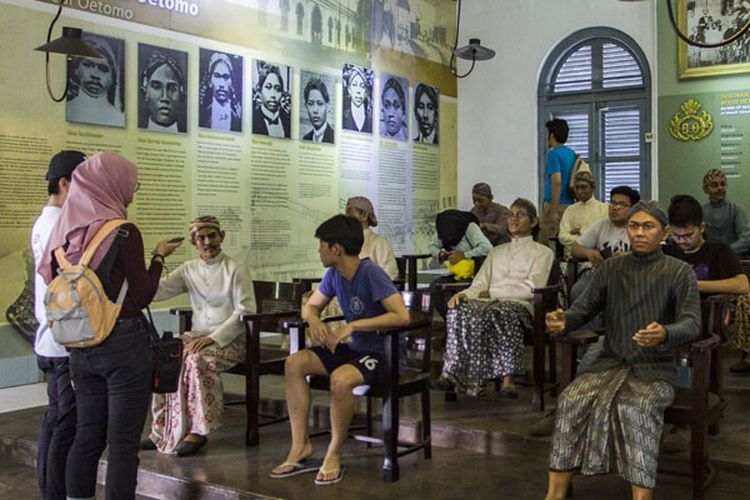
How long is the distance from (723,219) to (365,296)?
360cm

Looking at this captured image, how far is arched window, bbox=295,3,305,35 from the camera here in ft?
25.7

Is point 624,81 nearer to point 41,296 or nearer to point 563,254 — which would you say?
point 563,254

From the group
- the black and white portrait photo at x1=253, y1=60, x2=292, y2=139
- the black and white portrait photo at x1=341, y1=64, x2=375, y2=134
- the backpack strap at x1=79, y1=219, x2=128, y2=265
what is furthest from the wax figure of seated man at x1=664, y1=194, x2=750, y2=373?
the black and white portrait photo at x1=341, y1=64, x2=375, y2=134

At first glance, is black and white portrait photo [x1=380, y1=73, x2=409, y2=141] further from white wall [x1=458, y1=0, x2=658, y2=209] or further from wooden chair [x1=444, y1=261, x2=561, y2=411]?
wooden chair [x1=444, y1=261, x2=561, y2=411]

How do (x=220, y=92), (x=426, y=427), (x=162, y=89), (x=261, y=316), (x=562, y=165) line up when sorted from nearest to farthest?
(x=426, y=427), (x=261, y=316), (x=162, y=89), (x=220, y=92), (x=562, y=165)

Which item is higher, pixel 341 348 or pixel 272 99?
pixel 272 99

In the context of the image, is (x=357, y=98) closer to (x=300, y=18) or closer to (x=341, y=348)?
(x=300, y=18)

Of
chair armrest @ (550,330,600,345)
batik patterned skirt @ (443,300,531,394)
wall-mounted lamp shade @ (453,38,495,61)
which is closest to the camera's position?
chair armrest @ (550,330,600,345)

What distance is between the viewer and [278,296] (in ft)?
16.2

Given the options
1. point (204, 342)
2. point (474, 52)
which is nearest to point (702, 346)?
point (204, 342)

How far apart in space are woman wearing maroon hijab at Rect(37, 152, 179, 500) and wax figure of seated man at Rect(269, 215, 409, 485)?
3.26 feet

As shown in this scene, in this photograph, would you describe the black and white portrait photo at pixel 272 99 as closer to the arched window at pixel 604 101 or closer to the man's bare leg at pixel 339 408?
the arched window at pixel 604 101

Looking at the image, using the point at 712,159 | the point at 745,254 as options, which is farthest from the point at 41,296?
the point at 712,159

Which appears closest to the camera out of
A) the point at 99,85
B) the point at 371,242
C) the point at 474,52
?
the point at 371,242
